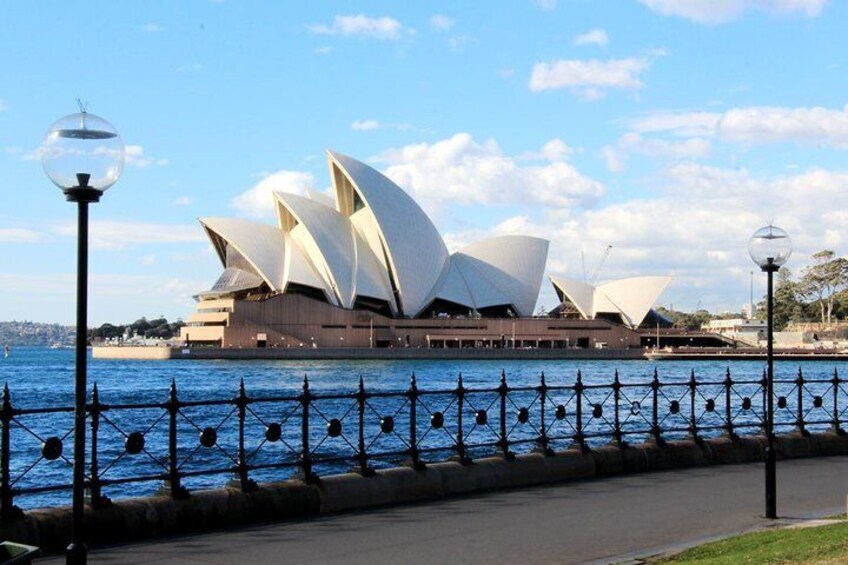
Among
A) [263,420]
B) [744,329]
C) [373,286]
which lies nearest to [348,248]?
[373,286]

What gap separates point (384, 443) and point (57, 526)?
20.3 meters

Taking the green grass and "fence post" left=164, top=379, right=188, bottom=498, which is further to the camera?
"fence post" left=164, top=379, right=188, bottom=498

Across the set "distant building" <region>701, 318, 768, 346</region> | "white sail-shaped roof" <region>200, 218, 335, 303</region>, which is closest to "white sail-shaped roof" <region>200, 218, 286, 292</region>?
"white sail-shaped roof" <region>200, 218, 335, 303</region>

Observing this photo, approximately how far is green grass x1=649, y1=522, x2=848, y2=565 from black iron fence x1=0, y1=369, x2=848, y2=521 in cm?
352

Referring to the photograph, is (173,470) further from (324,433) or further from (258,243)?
(258,243)

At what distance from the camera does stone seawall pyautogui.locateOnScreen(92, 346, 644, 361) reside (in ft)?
363

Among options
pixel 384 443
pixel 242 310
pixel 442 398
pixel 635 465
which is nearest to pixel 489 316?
pixel 242 310

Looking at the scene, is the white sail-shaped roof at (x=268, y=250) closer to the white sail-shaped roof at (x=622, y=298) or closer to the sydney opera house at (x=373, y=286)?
the sydney opera house at (x=373, y=286)

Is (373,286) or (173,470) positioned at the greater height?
(373,286)

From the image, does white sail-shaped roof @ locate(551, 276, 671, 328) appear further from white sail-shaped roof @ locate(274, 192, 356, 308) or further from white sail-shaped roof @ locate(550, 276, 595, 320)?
white sail-shaped roof @ locate(274, 192, 356, 308)

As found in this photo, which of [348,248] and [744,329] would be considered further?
[744,329]

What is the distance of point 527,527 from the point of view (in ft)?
32.3

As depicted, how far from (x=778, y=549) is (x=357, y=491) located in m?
4.25

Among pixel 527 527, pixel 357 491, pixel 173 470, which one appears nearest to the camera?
pixel 173 470
